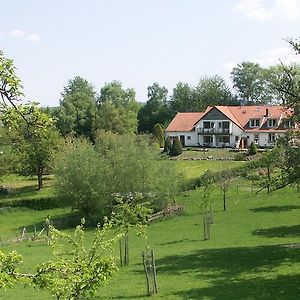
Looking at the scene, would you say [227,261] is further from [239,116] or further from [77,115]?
[77,115]

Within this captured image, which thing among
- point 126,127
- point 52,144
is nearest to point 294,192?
point 52,144

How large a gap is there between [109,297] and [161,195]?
92.3 feet

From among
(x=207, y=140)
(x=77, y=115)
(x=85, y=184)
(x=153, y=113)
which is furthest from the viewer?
(x=153, y=113)

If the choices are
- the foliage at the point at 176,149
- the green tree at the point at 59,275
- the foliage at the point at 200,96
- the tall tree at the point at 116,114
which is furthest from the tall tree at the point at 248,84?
the green tree at the point at 59,275

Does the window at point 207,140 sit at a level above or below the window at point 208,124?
below

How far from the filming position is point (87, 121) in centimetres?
9544

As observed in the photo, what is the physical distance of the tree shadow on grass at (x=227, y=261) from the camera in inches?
984

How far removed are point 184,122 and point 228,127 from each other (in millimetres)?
8653

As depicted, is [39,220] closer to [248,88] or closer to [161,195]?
[161,195]

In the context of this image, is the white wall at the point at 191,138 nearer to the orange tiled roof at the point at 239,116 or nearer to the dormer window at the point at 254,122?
the orange tiled roof at the point at 239,116

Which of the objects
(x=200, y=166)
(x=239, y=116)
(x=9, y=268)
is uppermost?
(x=239, y=116)

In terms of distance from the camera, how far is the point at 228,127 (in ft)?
289

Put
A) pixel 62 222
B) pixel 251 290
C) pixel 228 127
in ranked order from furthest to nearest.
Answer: pixel 228 127
pixel 62 222
pixel 251 290

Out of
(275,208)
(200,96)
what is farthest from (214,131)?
(275,208)
